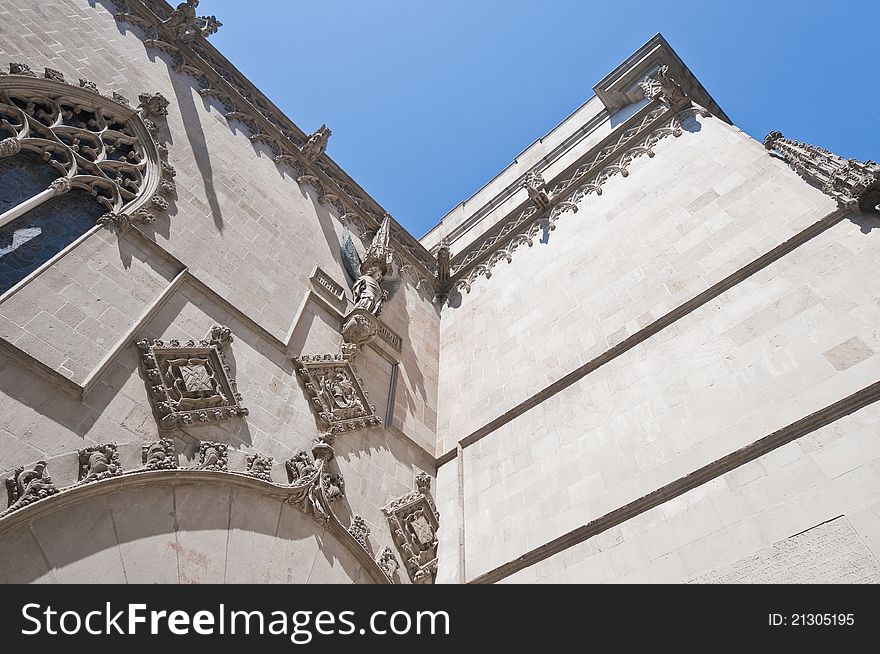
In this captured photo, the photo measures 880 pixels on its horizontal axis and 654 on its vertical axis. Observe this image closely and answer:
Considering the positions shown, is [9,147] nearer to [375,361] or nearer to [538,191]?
[375,361]

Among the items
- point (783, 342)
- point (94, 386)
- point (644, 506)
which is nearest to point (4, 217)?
point (94, 386)

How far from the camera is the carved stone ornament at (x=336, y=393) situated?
8.06m

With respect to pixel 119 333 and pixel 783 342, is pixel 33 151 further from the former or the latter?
pixel 783 342

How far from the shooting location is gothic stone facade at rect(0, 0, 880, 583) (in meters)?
5.45

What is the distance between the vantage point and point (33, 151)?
7.57 metres

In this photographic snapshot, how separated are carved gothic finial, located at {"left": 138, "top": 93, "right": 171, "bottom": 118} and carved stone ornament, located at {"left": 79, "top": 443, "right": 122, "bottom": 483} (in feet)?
18.8

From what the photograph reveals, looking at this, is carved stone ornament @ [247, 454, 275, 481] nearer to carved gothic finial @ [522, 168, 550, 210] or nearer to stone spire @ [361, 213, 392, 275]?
stone spire @ [361, 213, 392, 275]

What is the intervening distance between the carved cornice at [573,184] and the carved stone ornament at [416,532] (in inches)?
233

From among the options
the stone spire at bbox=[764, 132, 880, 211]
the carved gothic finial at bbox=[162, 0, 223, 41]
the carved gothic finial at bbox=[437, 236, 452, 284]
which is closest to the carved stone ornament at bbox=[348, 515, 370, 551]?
the stone spire at bbox=[764, 132, 880, 211]

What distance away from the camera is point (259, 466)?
6.66 metres

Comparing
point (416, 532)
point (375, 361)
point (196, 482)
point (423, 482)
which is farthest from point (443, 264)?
point (196, 482)

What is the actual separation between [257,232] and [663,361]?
6.19 metres

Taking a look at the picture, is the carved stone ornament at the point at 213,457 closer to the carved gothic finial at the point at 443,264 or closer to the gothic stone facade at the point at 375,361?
the gothic stone facade at the point at 375,361

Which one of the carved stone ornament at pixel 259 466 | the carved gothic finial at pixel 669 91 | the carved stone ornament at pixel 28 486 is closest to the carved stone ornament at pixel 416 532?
the carved stone ornament at pixel 259 466
